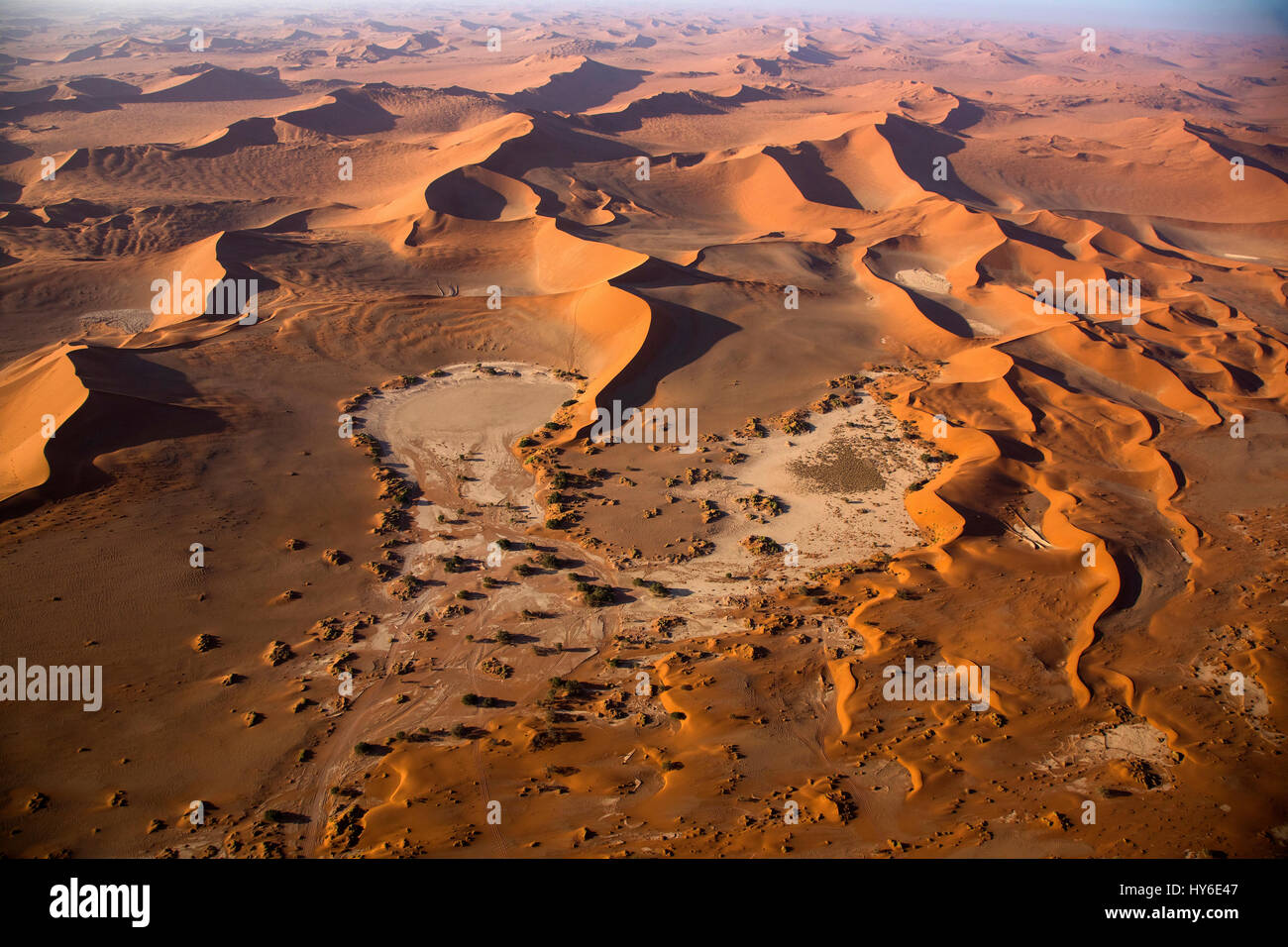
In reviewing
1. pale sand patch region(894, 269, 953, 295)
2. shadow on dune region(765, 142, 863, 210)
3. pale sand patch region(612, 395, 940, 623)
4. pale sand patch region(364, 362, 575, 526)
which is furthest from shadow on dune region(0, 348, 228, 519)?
shadow on dune region(765, 142, 863, 210)

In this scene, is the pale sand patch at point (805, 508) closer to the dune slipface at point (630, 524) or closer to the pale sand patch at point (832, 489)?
the pale sand patch at point (832, 489)

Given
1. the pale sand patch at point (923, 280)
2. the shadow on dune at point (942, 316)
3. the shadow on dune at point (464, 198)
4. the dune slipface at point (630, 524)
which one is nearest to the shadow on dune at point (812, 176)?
the dune slipface at point (630, 524)

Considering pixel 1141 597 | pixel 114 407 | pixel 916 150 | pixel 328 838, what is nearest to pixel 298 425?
pixel 114 407

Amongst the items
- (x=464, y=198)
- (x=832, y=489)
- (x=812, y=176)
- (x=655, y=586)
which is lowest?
(x=655, y=586)

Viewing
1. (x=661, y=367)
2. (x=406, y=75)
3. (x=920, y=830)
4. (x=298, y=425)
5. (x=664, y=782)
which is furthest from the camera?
(x=406, y=75)

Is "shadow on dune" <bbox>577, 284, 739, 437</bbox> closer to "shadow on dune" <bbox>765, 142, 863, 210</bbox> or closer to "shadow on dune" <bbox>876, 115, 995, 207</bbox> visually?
"shadow on dune" <bbox>765, 142, 863, 210</bbox>

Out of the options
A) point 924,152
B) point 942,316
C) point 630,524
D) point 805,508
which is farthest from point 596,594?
point 924,152

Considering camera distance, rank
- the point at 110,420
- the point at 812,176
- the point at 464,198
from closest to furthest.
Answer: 1. the point at 110,420
2. the point at 464,198
3. the point at 812,176

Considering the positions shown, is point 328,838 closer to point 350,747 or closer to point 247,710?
point 350,747

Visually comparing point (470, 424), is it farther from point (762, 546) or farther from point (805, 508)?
point (805, 508)
